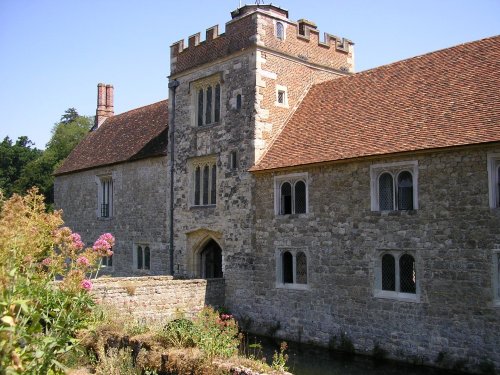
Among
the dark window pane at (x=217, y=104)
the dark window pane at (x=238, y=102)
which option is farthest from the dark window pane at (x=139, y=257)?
the dark window pane at (x=238, y=102)

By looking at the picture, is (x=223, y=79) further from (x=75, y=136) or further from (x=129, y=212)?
(x=75, y=136)

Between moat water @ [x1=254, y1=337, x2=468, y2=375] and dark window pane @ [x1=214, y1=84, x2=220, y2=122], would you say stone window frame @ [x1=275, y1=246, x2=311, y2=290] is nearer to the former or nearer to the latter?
moat water @ [x1=254, y1=337, x2=468, y2=375]

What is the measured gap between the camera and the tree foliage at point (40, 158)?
48.1 m

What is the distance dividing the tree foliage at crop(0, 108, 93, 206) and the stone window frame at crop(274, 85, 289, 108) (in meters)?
31.9

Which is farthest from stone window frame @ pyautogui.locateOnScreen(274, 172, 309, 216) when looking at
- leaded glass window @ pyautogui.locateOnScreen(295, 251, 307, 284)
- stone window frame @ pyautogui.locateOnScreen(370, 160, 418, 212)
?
stone window frame @ pyautogui.locateOnScreen(370, 160, 418, 212)

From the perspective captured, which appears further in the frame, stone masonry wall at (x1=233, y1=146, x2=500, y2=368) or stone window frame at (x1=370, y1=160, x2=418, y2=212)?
stone window frame at (x1=370, y1=160, x2=418, y2=212)

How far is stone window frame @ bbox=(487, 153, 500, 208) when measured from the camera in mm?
12227

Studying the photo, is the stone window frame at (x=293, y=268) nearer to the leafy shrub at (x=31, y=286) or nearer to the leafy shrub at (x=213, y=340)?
the leafy shrub at (x=213, y=340)

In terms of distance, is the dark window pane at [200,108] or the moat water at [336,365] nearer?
the moat water at [336,365]

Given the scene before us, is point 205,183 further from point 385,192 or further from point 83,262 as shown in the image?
point 83,262

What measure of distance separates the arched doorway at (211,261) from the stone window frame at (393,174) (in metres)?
7.63

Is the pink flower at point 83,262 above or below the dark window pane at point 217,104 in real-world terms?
below

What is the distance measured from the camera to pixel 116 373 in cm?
967

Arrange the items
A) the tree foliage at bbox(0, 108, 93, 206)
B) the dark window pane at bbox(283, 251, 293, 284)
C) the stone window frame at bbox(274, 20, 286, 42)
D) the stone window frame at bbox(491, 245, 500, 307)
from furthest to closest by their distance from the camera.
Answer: the tree foliage at bbox(0, 108, 93, 206)
the stone window frame at bbox(274, 20, 286, 42)
the dark window pane at bbox(283, 251, 293, 284)
the stone window frame at bbox(491, 245, 500, 307)
